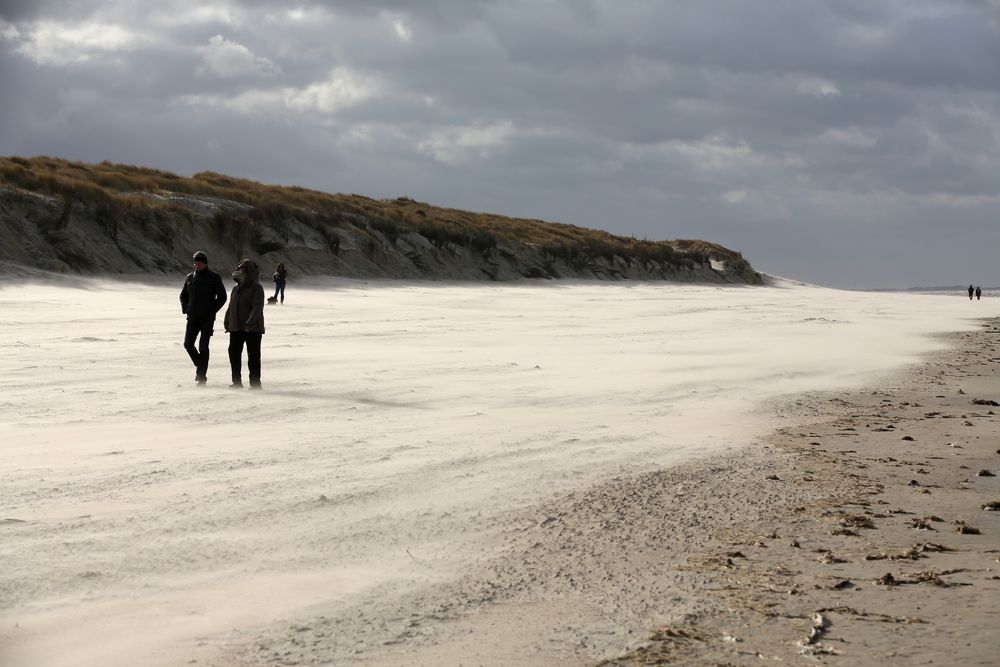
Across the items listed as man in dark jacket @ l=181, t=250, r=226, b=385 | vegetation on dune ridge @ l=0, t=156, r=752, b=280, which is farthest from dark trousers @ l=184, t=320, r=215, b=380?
vegetation on dune ridge @ l=0, t=156, r=752, b=280

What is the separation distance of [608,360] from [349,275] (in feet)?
83.6

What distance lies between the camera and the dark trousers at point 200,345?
38.8 feet

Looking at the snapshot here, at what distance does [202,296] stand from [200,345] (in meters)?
0.67

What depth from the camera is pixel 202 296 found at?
12445 millimetres

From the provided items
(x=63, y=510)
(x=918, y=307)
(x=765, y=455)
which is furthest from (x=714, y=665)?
(x=918, y=307)

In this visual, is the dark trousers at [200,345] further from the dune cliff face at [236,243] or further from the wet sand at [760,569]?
the dune cliff face at [236,243]

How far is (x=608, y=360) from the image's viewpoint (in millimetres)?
15648

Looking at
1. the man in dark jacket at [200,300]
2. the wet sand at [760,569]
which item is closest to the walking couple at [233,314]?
the man in dark jacket at [200,300]

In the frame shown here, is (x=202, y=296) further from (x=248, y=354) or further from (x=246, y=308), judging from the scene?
(x=248, y=354)

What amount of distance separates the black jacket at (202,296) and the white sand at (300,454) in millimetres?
895

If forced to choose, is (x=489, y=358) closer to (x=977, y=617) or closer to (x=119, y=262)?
(x=977, y=617)

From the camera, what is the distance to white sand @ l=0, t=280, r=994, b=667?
14.6 ft

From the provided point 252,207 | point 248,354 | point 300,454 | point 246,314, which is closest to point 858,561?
point 300,454

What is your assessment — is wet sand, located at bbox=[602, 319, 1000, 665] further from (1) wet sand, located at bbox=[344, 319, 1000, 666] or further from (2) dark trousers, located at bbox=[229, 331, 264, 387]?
(2) dark trousers, located at bbox=[229, 331, 264, 387]
